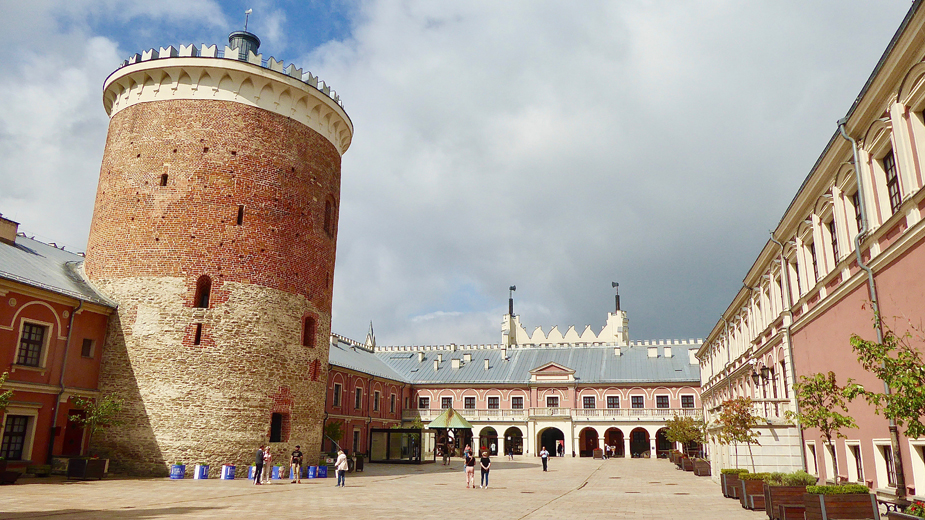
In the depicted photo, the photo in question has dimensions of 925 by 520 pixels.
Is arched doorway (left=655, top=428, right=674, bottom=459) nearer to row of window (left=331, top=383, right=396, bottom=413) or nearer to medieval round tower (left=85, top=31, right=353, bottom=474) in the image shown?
row of window (left=331, top=383, right=396, bottom=413)

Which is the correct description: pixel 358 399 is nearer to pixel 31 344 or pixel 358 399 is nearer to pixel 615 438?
pixel 615 438

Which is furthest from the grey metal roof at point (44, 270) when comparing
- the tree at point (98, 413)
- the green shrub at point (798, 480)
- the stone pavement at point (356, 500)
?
the green shrub at point (798, 480)

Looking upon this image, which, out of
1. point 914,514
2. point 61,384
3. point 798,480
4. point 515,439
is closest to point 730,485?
point 798,480

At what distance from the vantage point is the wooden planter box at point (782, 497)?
12414 mm

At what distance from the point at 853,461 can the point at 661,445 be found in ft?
138

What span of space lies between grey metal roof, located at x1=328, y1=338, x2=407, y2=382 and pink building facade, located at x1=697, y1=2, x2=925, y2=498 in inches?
1164

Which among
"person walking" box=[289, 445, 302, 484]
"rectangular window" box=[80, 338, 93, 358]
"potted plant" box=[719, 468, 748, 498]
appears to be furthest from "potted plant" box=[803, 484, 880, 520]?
→ "rectangular window" box=[80, 338, 93, 358]

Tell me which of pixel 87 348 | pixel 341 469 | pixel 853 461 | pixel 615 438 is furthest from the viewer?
pixel 615 438

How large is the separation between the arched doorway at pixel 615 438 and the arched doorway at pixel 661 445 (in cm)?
337

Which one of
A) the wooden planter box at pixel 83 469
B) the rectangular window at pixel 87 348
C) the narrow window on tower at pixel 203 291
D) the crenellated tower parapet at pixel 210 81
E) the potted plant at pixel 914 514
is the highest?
the crenellated tower parapet at pixel 210 81

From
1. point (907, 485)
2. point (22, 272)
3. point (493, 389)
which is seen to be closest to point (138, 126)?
point (22, 272)

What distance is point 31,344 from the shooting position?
2208cm

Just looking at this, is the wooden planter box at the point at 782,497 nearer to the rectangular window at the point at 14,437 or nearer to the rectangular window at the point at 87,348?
the rectangular window at the point at 14,437

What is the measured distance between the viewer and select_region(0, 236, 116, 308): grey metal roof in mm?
22359
